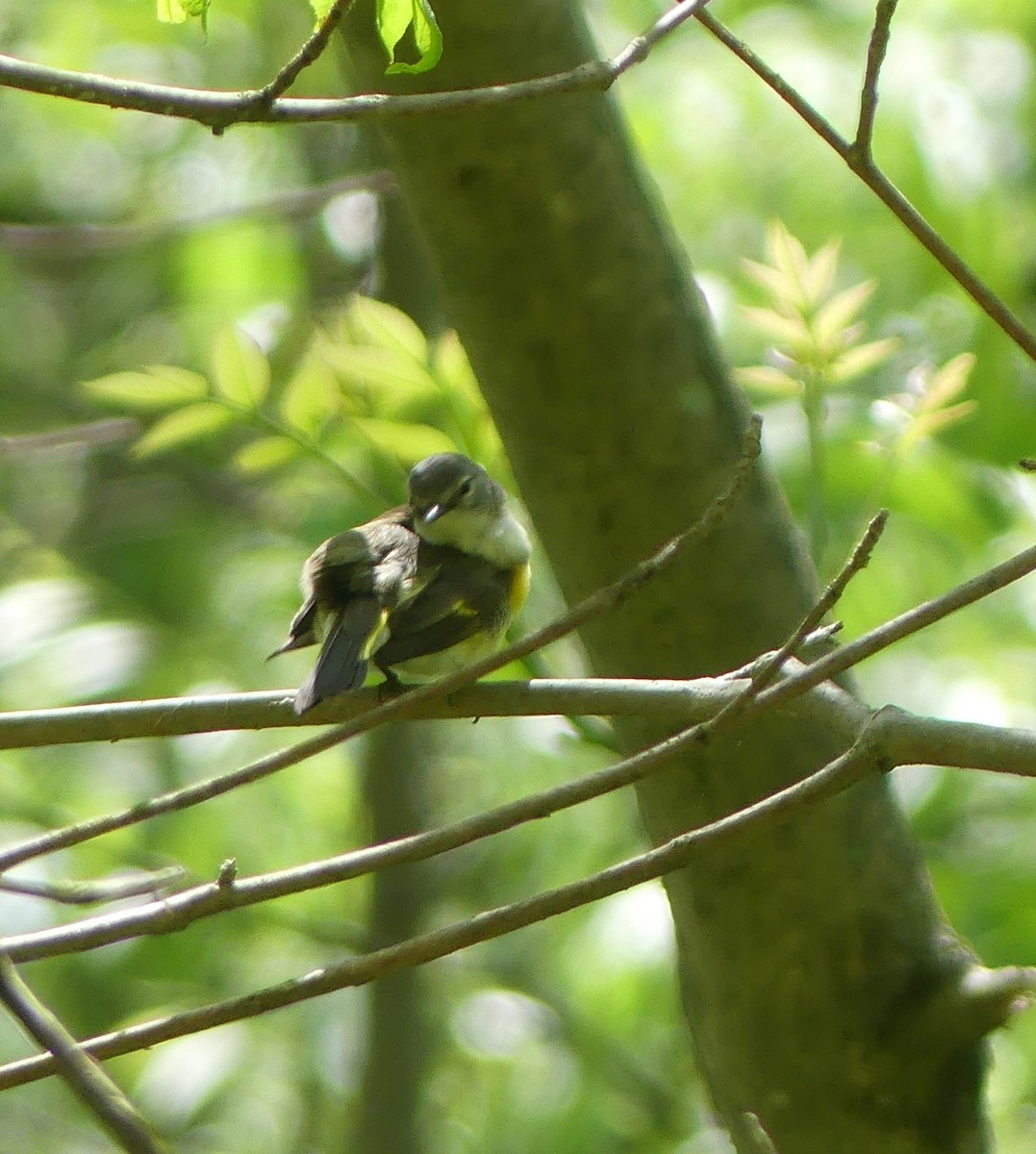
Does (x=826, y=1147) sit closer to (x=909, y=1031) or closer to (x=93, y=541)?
(x=909, y=1031)

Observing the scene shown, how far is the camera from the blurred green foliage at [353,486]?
9.20 feet

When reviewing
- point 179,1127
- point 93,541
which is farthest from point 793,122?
point 179,1127

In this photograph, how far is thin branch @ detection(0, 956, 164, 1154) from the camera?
0.91 meters

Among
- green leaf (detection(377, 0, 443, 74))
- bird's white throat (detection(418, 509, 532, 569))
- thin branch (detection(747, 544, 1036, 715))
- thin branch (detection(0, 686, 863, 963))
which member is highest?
bird's white throat (detection(418, 509, 532, 569))

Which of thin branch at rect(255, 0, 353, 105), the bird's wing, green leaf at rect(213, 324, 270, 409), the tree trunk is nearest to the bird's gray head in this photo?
the bird's wing

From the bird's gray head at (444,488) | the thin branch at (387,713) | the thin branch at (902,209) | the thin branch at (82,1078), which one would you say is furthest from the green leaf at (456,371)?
the thin branch at (82,1078)

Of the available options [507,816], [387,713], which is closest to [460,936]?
[507,816]

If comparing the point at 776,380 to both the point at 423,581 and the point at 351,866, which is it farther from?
the point at 351,866

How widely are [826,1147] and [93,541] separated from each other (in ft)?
13.2

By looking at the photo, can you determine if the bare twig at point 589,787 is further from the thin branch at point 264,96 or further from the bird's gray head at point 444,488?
the bird's gray head at point 444,488

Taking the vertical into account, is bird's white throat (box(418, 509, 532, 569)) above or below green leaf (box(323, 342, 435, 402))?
above

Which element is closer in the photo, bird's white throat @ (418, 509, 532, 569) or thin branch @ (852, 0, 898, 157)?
thin branch @ (852, 0, 898, 157)

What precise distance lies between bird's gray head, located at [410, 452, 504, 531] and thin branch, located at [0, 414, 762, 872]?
1.38 metres

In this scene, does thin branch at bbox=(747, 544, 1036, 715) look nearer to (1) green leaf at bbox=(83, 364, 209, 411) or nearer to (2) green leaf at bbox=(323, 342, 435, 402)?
(2) green leaf at bbox=(323, 342, 435, 402)
